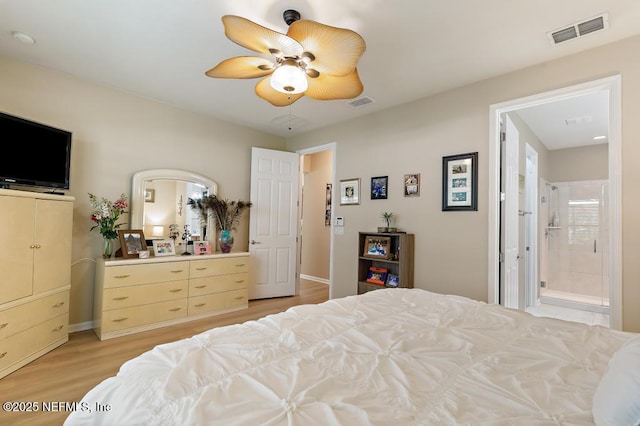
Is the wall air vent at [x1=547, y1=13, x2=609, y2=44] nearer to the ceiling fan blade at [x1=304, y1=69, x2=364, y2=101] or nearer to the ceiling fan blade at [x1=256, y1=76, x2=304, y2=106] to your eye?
the ceiling fan blade at [x1=304, y1=69, x2=364, y2=101]

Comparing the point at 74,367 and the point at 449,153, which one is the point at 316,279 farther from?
the point at 74,367

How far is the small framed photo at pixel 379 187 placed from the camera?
376 cm

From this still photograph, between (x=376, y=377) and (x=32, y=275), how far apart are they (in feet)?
9.56

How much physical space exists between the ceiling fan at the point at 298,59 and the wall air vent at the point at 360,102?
143cm

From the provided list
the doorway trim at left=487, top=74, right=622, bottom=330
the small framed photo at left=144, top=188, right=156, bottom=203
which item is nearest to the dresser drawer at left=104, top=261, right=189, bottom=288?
the small framed photo at left=144, top=188, right=156, bottom=203

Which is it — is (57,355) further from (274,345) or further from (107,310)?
(274,345)

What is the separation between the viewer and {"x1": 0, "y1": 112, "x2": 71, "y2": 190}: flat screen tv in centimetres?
249

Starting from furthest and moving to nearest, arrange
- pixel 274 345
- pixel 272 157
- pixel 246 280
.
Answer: pixel 272 157 < pixel 246 280 < pixel 274 345

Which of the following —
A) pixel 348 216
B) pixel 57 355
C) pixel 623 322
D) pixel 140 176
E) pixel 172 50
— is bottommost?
pixel 57 355

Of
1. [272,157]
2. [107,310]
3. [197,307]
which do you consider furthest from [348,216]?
[107,310]

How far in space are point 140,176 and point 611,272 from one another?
4590 millimetres

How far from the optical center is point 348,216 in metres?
4.18

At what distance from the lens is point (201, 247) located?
3887 mm

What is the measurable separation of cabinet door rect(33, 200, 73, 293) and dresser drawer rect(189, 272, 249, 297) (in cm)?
118
